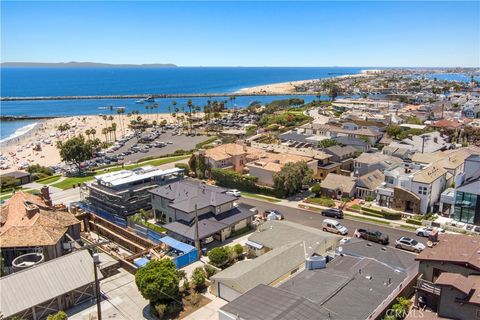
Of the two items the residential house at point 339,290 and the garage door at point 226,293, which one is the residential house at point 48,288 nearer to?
the garage door at point 226,293

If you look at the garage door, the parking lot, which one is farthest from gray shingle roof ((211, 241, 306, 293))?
the parking lot

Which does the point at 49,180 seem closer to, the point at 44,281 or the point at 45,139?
the point at 44,281

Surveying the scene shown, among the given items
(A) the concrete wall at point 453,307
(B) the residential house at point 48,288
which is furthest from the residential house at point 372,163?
(B) the residential house at point 48,288

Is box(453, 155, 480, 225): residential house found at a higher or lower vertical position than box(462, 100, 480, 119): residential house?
lower

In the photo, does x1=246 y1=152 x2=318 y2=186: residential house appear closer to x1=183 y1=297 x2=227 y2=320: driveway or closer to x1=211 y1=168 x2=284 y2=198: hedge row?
x1=211 y1=168 x2=284 y2=198: hedge row

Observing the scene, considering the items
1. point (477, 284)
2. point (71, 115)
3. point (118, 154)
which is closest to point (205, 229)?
point (477, 284)

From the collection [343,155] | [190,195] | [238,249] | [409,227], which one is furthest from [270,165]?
[238,249]

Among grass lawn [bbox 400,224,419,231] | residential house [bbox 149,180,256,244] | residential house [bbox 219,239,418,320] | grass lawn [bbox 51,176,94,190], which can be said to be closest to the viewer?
residential house [bbox 219,239,418,320]
